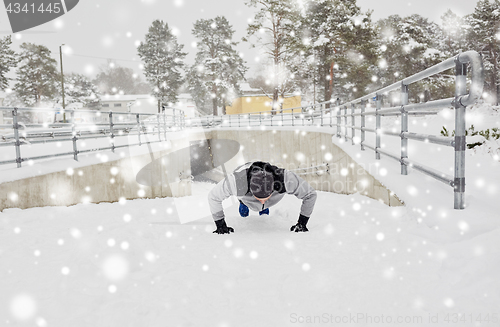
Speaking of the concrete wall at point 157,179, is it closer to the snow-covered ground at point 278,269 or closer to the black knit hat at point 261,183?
the snow-covered ground at point 278,269

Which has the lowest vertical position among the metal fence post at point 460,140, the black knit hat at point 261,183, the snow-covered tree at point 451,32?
the black knit hat at point 261,183

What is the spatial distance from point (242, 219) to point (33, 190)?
3.70 m

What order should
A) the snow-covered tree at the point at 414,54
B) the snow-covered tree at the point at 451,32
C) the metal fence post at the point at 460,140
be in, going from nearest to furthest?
the metal fence post at the point at 460,140 < the snow-covered tree at the point at 414,54 < the snow-covered tree at the point at 451,32

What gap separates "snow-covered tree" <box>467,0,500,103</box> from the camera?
34.0 metres

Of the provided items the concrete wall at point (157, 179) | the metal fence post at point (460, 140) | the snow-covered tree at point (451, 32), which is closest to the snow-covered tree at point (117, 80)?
the snow-covered tree at point (451, 32)

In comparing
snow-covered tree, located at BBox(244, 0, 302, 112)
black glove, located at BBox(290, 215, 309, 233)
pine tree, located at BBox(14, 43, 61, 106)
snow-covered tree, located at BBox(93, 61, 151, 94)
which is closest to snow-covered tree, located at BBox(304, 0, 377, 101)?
snow-covered tree, located at BBox(244, 0, 302, 112)

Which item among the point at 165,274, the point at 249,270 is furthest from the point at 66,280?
the point at 249,270

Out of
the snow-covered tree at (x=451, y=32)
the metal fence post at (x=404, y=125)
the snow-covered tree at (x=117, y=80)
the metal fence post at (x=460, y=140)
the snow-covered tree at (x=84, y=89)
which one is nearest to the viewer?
the metal fence post at (x=460, y=140)

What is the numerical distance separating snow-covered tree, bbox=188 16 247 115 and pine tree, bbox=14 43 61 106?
58.0 ft

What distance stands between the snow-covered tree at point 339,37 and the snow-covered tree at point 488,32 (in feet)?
53.6

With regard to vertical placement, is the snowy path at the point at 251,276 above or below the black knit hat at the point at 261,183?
below

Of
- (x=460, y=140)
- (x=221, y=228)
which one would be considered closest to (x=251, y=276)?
(x=221, y=228)

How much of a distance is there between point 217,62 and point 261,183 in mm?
38184

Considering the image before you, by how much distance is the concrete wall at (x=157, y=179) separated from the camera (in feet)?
17.1
